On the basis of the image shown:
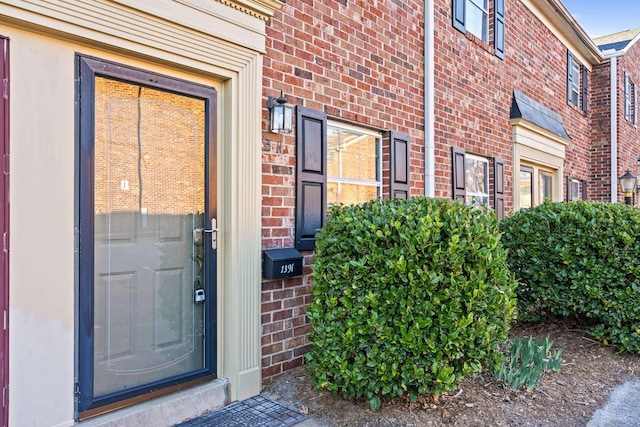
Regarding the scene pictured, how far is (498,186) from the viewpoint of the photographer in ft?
22.7

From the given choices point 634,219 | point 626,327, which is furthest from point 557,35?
point 626,327

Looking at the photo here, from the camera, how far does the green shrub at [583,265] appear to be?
4.19 meters

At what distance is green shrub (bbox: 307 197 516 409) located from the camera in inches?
111

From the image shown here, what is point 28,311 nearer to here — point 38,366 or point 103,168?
point 38,366

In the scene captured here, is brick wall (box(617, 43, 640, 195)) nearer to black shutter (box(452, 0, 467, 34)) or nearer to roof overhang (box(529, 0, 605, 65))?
roof overhang (box(529, 0, 605, 65))

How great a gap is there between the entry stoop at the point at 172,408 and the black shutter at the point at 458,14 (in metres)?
5.17

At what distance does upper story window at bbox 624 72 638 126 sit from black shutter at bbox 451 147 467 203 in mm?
8426

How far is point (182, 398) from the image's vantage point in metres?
2.96

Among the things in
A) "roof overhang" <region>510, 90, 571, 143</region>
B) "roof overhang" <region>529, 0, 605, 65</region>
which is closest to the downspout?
"roof overhang" <region>510, 90, 571, 143</region>

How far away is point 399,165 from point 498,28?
3.62 meters

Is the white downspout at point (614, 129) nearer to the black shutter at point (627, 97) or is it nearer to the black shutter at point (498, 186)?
the black shutter at point (627, 97)

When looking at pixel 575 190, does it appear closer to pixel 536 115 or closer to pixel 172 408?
pixel 536 115

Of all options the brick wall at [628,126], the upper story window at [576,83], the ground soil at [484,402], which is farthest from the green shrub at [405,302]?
the brick wall at [628,126]

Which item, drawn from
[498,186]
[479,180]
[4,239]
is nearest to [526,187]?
[498,186]
